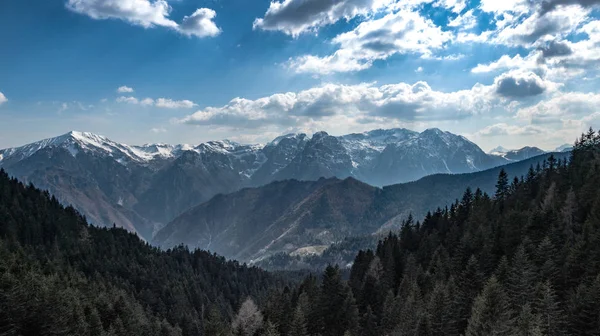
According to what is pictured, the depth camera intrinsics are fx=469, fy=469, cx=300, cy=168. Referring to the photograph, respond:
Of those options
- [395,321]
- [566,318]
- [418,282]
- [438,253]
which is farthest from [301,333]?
[438,253]

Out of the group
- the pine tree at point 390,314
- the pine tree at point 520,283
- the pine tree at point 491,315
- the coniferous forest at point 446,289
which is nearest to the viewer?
the pine tree at point 491,315

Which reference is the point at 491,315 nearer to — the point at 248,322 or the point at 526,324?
the point at 526,324

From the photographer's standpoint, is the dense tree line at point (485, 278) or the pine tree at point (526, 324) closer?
the pine tree at point (526, 324)

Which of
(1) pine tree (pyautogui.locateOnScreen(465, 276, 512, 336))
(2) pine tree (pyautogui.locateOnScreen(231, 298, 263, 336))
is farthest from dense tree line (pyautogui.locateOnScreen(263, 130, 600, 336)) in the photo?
(2) pine tree (pyautogui.locateOnScreen(231, 298, 263, 336))

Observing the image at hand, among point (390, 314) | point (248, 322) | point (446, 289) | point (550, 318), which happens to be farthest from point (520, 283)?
point (248, 322)

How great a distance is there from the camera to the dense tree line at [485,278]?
6122cm

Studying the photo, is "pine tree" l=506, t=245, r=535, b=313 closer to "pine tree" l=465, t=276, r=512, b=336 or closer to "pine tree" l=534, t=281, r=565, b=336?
"pine tree" l=465, t=276, r=512, b=336

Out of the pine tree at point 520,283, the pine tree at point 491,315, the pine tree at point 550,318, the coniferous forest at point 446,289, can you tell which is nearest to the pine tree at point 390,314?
the coniferous forest at point 446,289

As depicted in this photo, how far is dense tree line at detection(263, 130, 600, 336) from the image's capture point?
61.2 meters

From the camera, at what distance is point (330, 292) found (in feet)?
357

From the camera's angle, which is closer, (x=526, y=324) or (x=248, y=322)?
(x=526, y=324)

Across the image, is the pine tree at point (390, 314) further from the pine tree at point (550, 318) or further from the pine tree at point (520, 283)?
the pine tree at point (550, 318)

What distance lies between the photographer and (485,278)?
9219 cm

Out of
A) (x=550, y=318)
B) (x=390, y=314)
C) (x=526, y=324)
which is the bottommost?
(x=390, y=314)
